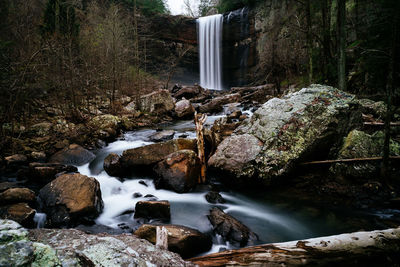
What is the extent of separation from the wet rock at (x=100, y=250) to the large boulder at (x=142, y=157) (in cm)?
387

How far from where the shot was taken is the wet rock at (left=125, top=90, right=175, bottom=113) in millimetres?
13102

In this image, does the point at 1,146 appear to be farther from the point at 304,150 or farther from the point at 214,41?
the point at 214,41

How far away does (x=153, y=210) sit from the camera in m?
4.11

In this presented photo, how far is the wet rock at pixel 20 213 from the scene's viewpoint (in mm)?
3584

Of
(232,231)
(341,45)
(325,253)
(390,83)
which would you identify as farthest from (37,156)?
(341,45)

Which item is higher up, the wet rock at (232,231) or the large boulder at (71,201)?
the large boulder at (71,201)

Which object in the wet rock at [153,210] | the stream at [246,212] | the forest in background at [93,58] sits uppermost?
the forest in background at [93,58]

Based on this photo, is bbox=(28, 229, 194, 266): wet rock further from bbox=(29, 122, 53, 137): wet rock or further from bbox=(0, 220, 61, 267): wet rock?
bbox=(29, 122, 53, 137): wet rock

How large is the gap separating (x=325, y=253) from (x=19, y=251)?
8.19 ft

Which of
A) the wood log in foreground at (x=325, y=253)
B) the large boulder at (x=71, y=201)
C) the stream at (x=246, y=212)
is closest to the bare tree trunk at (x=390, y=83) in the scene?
the stream at (x=246, y=212)

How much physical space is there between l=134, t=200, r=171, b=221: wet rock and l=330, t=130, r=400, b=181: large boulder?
3723mm

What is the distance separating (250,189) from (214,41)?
26.3 m

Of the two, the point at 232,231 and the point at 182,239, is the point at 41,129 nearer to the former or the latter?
the point at 182,239

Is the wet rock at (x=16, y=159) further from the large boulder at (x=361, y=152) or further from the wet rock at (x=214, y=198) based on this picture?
the large boulder at (x=361, y=152)
